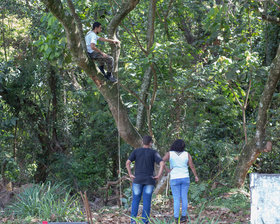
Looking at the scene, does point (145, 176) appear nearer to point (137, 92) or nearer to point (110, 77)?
point (110, 77)

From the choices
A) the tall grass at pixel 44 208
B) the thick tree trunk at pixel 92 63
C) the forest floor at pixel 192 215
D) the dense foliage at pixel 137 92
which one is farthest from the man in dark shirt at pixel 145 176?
the dense foliage at pixel 137 92

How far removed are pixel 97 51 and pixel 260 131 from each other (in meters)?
4.14

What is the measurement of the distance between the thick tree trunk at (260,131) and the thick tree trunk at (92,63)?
2.66m

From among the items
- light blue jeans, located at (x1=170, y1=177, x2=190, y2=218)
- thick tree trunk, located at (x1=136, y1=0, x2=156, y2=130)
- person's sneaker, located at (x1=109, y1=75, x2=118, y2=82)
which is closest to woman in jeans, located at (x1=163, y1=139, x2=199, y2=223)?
light blue jeans, located at (x1=170, y1=177, x2=190, y2=218)

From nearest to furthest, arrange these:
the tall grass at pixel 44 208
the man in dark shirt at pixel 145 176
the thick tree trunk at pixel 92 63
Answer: the man in dark shirt at pixel 145 176
the thick tree trunk at pixel 92 63
the tall grass at pixel 44 208

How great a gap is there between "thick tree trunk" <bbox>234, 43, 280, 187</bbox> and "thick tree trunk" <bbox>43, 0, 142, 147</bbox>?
2658mm

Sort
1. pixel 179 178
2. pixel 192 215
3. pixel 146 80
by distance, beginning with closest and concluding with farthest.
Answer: pixel 179 178 < pixel 192 215 < pixel 146 80

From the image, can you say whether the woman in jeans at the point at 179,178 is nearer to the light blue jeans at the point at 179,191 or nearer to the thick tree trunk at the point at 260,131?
the light blue jeans at the point at 179,191

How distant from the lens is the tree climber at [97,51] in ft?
23.8

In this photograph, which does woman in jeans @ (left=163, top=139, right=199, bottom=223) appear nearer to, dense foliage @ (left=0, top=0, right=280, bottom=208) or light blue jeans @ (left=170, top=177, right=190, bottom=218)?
light blue jeans @ (left=170, top=177, right=190, bottom=218)

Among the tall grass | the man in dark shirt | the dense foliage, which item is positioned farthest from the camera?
the dense foliage

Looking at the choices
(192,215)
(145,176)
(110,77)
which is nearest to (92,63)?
(110,77)

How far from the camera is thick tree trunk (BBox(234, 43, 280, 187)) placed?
8320mm

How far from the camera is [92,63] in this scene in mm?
7219
